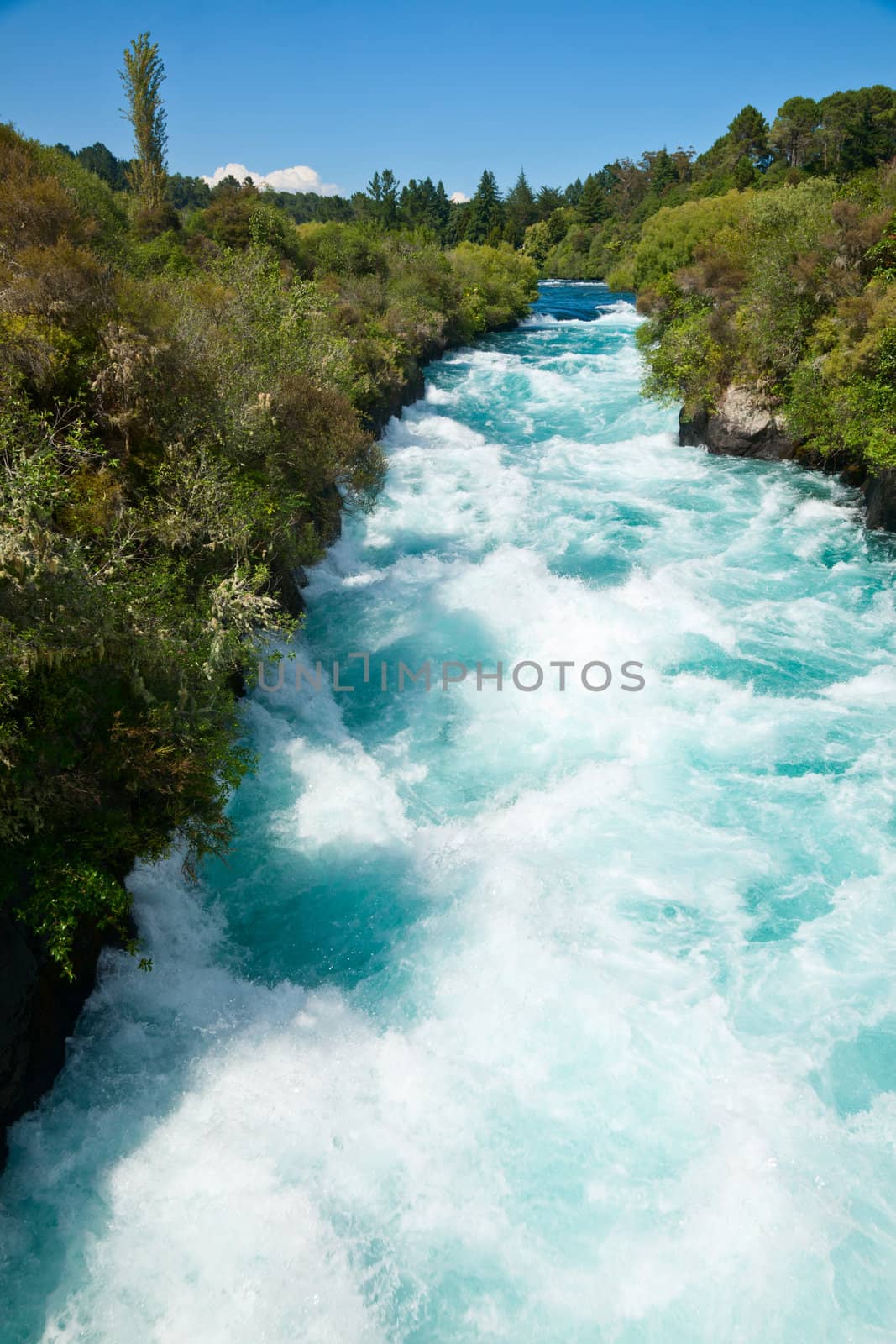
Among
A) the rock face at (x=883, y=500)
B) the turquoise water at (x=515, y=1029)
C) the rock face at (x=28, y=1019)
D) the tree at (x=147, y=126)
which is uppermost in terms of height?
the tree at (x=147, y=126)

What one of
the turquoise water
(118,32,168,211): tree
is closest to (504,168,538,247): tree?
(118,32,168,211): tree

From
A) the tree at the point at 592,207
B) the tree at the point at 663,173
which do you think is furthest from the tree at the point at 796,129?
the tree at the point at 592,207

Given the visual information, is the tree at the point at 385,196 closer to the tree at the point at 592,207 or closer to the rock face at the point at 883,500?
the tree at the point at 592,207

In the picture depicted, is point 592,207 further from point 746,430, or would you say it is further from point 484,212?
point 746,430

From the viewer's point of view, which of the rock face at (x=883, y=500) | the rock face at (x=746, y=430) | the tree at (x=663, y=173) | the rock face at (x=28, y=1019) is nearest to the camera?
the rock face at (x=28, y=1019)

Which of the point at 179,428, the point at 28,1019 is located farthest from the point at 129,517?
the point at 28,1019

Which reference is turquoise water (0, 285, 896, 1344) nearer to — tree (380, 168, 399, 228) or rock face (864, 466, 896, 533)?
rock face (864, 466, 896, 533)

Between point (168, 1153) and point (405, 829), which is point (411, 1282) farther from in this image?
point (405, 829)
